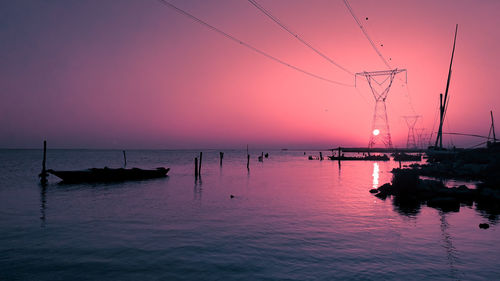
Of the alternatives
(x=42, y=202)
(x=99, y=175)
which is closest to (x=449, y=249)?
(x=42, y=202)

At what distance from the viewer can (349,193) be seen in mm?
36062

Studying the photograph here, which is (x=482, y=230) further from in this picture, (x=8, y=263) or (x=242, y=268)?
(x=8, y=263)

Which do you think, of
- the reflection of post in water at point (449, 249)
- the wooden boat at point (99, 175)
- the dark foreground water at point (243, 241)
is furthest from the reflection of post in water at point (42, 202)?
the reflection of post in water at point (449, 249)

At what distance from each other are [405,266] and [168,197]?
1008 inches

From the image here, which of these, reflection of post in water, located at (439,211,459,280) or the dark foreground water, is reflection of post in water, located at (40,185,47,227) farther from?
reflection of post in water, located at (439,211,459,280)

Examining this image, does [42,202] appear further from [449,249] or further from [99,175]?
[449,249]

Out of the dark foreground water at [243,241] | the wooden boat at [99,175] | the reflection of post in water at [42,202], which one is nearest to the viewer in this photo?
the dark foreground water at [243,241]

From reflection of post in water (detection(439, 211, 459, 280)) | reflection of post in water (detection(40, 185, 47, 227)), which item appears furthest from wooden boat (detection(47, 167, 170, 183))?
reflection of post in water (detection(439, 211, 459, 280))

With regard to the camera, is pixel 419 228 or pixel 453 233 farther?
pixel 419 228

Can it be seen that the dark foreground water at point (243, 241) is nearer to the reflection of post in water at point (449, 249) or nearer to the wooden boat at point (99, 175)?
the reflection of post in water at point (449, 249)

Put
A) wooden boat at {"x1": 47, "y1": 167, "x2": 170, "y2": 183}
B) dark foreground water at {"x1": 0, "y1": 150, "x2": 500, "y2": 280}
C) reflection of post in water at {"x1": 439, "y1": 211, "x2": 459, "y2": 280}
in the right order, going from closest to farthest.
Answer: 1. reflection of post in water at {"x1": 439, "y1": 211, "x2": 459, "y2": 280}
2. dark foreground water at {"x1": 0, "y1": 150, "x2": 500, "y2": 280}
3. wooden boat at {"x1": 47, "y1": 167, "x2": 170, "y2": 183}

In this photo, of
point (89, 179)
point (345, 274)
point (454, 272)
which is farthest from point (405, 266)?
point (89, 179)

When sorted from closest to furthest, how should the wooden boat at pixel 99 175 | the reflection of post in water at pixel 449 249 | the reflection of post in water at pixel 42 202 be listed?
the reflection of post in water at pixel 449 249
the reflection of post in water at pixel 42 202
the wooden boat at pixel 99 175

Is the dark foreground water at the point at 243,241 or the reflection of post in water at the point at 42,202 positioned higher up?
the dark foreground water at the point at 243,241
